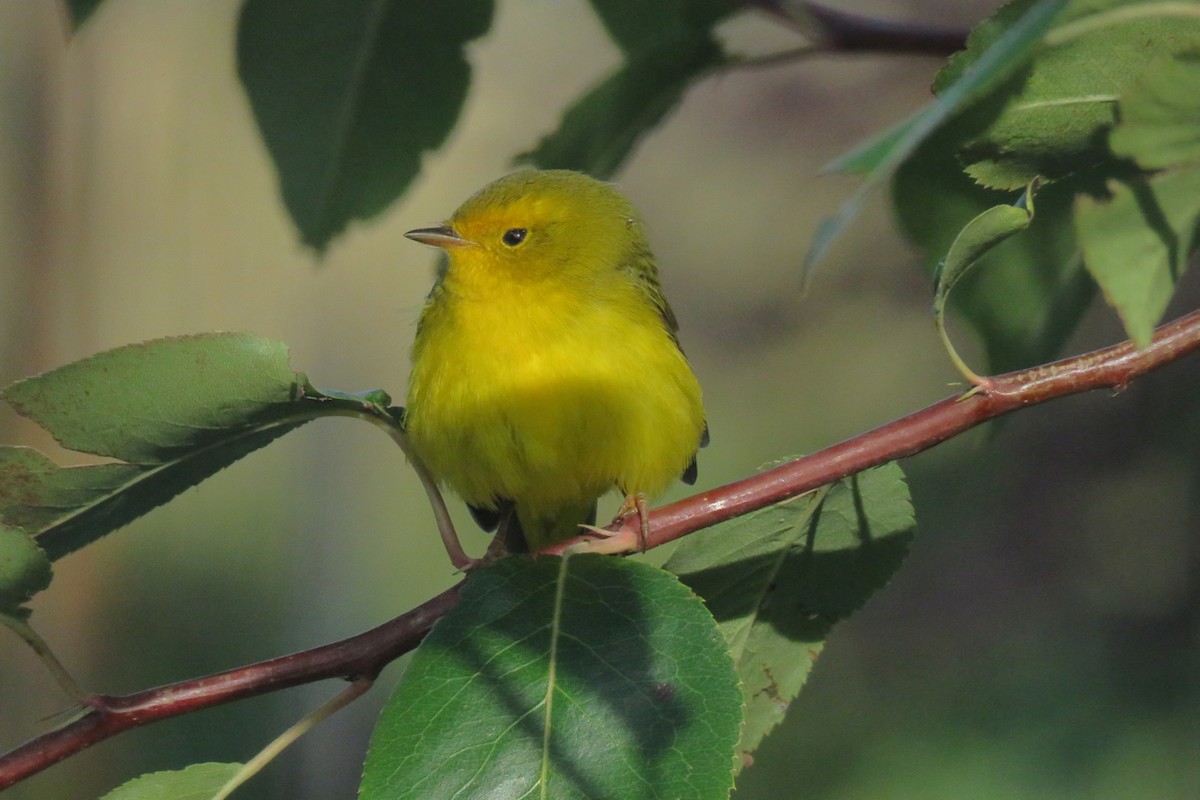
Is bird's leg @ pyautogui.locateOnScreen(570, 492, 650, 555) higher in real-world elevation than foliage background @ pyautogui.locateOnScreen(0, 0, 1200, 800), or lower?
higher

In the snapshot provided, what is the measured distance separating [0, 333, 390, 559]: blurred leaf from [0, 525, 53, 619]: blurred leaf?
7cm

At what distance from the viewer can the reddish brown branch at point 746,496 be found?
1.32 metres

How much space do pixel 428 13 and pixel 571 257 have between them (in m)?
0.78

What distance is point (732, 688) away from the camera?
1367mm

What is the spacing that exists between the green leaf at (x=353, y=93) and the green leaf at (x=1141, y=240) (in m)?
1.25

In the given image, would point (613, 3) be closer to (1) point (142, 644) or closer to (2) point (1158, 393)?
(2) point (1158, 393)

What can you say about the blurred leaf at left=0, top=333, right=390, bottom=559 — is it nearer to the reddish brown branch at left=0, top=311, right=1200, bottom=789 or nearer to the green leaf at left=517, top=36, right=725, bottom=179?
the reddish brown branch at left=0, top=311, right=1200, bottom=789

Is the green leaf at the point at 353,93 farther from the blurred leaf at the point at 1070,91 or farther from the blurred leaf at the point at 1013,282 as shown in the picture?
the blurred leaf at the point at 1070,91

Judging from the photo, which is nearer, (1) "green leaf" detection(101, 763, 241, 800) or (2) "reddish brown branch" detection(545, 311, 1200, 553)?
(2) "reddish brown branch" detection(545, 311, 1200, 553)

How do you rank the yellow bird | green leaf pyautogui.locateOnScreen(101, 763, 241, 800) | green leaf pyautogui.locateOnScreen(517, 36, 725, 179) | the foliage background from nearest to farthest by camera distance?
green leaf pyautogui.locateOnScreen(101, 763, 241, 800)
green leaf pyautogui.locateOnScreen(517, 36, 725, 179)
the yellow bird
the foliage background

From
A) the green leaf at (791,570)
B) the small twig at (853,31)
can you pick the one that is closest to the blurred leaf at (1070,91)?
the green leaf at (791,570)

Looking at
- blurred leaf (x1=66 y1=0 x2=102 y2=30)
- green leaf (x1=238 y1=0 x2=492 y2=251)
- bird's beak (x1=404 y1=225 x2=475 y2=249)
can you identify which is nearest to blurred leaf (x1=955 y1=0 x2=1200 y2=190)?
green leaf (x1=238 y1=0 x2=492 y2=251)

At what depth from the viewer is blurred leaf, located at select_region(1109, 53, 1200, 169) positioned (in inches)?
37.9

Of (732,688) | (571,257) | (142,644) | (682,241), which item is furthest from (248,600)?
(732,688)
